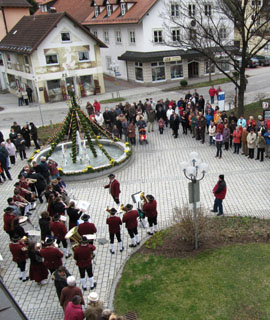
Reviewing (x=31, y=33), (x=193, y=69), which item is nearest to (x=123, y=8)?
(x=193, y=69)

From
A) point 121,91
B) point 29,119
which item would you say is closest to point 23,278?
point 29,119

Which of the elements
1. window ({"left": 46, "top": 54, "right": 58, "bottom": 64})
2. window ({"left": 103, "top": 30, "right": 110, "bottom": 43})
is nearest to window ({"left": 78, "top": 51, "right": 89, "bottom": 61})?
window ({"left": 46, "top": 54, "right": 58, "bottom": 64})

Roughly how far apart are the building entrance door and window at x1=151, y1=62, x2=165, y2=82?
3432 mm

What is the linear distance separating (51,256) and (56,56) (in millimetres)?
27379

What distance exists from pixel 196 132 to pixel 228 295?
42.0 feet

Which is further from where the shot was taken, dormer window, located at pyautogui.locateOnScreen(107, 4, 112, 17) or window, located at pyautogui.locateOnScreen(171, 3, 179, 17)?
dormer window, located at pyautogui.locateOnScreen(107, 4, 112, 17)

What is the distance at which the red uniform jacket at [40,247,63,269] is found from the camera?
30.1 feet

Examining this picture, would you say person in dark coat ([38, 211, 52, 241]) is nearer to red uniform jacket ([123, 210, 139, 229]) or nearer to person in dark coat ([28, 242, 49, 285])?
person in dark coat ([28, 242, 49, 285])

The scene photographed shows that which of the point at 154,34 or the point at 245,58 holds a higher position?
the point at 154,34

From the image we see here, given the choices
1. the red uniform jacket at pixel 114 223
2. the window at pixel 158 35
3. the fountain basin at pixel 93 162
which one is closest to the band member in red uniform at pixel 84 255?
the red uniform jacket at pixel 114 223

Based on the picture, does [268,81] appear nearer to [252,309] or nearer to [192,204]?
[192,204]

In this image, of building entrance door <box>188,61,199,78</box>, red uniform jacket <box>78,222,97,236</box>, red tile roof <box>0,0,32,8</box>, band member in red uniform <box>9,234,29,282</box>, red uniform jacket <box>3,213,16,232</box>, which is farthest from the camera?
red tile roof <box>0,0,32,8</box>

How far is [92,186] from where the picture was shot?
16.1 m

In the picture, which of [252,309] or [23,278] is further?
[23,278]
